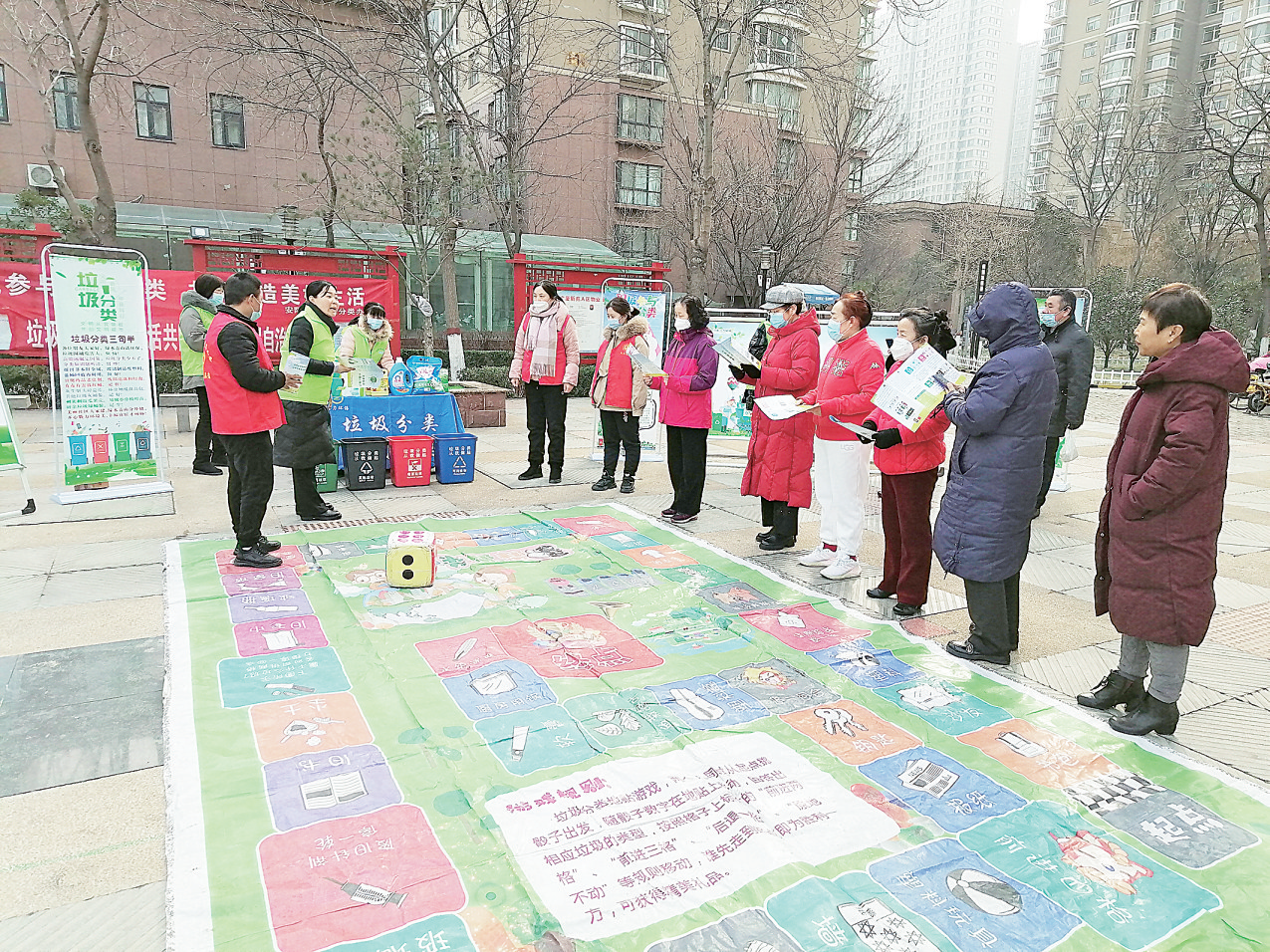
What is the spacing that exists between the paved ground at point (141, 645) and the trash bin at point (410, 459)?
0.64 ft

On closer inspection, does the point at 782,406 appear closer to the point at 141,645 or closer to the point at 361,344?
the point at 141,645

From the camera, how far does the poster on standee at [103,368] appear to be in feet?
20.6

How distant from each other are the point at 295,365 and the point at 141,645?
2.05 m

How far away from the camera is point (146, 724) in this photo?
3098 millimetres

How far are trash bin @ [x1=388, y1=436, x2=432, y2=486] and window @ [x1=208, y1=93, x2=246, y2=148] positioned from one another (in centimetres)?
1564

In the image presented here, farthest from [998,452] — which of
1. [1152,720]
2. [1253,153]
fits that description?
[1253,153]

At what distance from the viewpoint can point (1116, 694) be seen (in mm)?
3371

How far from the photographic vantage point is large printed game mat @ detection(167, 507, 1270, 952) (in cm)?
214

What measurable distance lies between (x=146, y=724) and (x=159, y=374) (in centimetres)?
1074

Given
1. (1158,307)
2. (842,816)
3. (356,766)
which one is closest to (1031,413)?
(1158,307)

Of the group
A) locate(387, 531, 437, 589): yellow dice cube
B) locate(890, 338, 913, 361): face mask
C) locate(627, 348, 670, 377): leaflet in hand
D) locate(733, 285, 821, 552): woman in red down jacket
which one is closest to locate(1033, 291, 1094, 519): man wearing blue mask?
locate(733, 285, 821, 552): woman in red down jacket

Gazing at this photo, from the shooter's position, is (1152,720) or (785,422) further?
(785,422)

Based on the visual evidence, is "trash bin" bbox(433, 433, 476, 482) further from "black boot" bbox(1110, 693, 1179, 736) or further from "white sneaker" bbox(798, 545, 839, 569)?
"black boot" bbox(1110, 693, 1179, 736)

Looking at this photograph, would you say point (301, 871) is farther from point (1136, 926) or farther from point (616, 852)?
point (1136, 926)
